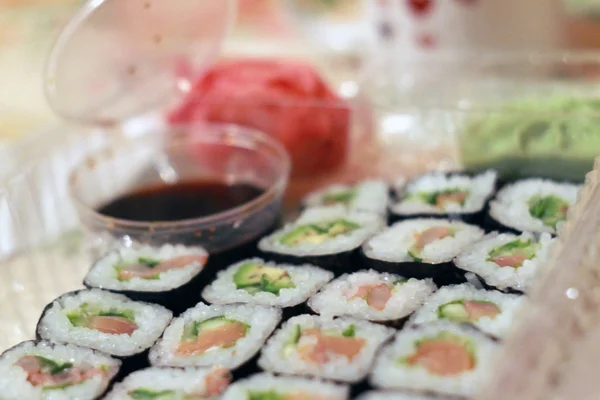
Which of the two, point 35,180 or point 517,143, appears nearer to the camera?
point 517,143

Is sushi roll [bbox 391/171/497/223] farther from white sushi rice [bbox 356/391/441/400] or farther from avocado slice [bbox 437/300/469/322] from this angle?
white sushi rice [bbox 356/391/441/400]

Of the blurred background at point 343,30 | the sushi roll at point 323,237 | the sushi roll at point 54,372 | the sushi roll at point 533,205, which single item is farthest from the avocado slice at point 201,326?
the blurred background at point 343,30

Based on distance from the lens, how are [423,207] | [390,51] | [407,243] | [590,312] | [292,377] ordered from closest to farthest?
[590,312]
[292,377]
[407,243]
[423,207]
[390,51]

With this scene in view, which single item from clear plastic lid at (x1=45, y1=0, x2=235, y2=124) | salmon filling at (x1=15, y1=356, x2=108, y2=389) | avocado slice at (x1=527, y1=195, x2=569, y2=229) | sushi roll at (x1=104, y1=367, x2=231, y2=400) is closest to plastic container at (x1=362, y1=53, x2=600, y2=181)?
avocado slice at (x1=527, y1=195, x2=569, y2=229)

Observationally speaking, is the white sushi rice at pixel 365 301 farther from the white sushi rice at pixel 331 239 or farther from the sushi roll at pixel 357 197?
the sushi roll at pixel 357 197

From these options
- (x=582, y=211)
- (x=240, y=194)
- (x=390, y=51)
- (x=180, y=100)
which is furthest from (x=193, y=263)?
(x=390, y=51)

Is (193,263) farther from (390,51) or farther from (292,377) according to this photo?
(390,51)
